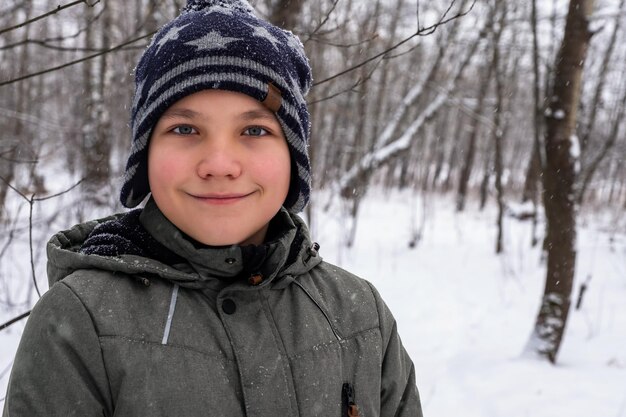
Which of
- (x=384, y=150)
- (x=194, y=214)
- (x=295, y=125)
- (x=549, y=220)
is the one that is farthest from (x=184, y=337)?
(x=384, y=150)

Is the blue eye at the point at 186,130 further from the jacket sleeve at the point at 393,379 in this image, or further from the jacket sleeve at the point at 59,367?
the jacket sleeve at the point at 393,379

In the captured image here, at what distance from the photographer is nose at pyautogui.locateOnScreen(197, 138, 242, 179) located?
0.99 m

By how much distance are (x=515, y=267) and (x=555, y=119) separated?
456 cm

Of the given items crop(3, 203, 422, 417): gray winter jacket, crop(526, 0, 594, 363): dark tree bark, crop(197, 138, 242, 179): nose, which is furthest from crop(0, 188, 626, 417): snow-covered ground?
crop(197, 138, 242, 179): nose

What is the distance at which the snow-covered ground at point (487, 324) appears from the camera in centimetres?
312

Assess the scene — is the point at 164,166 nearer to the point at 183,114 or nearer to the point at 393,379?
the point at 183,114

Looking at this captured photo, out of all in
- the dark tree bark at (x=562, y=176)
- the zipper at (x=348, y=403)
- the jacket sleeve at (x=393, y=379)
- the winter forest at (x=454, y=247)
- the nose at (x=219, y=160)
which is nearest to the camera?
the nose at (x=219, y=160)

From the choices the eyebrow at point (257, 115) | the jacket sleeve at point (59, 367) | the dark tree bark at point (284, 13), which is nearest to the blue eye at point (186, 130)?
the eyebrow at point (257, 115)

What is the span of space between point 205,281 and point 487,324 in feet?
14.8

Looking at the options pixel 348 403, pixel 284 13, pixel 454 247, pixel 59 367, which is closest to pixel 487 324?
pixel 284 13

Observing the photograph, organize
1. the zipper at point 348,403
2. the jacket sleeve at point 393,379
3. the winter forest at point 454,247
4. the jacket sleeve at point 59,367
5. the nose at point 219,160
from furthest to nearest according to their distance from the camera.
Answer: the winter forest at point 454,247 → the jacket sleeve at point 393,379 → the zipper at point 348,403 → the nose at point 219,160 → the jacket sleeve at point 59,367

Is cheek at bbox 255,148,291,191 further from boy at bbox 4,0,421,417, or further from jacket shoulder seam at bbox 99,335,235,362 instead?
jacket shoulder seam at bbox 99,335,235,362

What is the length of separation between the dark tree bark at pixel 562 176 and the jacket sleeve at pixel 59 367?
11.9 ft

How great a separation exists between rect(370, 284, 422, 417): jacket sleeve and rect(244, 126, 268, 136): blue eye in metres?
0.56
